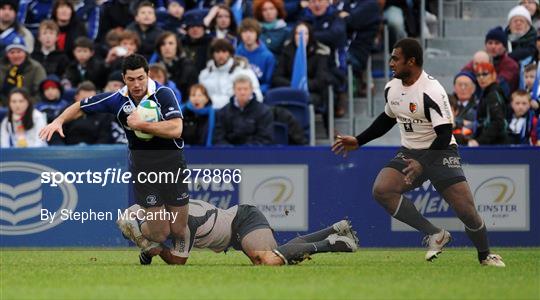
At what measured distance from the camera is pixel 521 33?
20.6 meters

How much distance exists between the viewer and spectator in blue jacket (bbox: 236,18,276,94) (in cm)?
2078

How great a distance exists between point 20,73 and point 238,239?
7.98m

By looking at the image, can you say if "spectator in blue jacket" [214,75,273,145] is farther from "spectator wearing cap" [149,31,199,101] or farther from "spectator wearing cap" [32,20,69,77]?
"spectator wearing cap" [32,20,69,77]

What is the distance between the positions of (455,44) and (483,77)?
346 cm

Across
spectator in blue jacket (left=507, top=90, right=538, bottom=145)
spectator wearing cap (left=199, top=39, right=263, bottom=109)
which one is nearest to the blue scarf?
spectator wearing cap (left=199, top=39, right=263, bottom=109)

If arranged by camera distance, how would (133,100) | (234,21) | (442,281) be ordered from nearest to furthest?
(442,281), (133,100), (234,21)

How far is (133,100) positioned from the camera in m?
13.8

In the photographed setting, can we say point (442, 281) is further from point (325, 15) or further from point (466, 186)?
point (325, 15)

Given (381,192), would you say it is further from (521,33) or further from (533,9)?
(533,9)

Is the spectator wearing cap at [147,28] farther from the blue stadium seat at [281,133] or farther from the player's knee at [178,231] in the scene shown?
the player's knee at [178,231]

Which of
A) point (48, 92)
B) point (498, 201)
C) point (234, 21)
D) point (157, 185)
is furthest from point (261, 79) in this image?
point (157, 185)

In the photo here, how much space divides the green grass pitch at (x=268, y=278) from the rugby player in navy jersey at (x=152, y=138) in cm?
54

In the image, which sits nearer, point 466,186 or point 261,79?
point 466,186

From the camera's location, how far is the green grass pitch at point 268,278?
36.9 ft
